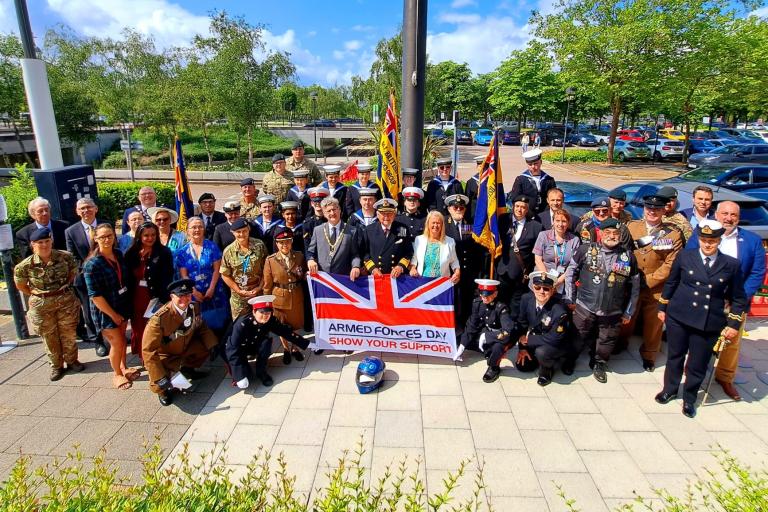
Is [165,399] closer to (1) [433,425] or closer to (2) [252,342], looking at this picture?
(2) [252,342]

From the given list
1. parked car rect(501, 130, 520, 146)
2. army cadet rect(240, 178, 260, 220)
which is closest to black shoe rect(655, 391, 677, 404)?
army cadet rect(240, 178, 260, 220)

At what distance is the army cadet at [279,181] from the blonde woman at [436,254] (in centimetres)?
351

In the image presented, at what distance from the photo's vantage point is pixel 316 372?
5.49m

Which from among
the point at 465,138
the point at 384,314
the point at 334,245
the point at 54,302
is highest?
the point at 465,138

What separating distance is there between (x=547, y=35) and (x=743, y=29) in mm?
9121

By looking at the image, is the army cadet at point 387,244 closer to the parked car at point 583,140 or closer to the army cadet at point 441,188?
the army cadet at point 441,188

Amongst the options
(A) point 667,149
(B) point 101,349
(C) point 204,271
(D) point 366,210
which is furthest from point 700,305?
(A) point 667,149

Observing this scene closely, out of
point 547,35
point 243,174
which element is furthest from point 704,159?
point 243,174

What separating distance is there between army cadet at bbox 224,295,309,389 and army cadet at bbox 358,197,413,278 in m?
1.38

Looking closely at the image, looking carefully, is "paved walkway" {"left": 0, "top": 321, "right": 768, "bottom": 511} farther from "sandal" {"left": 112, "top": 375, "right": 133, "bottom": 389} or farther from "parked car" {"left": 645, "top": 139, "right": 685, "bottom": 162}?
"parked car" {"left": 645, "top": 139, "right": 685, "bottom": 162}

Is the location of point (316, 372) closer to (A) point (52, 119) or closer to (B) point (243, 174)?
(A) point (52, 119)

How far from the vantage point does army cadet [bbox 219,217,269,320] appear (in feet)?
17.9

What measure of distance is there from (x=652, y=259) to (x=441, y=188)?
3.23 metres

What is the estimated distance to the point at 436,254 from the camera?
5531mm
